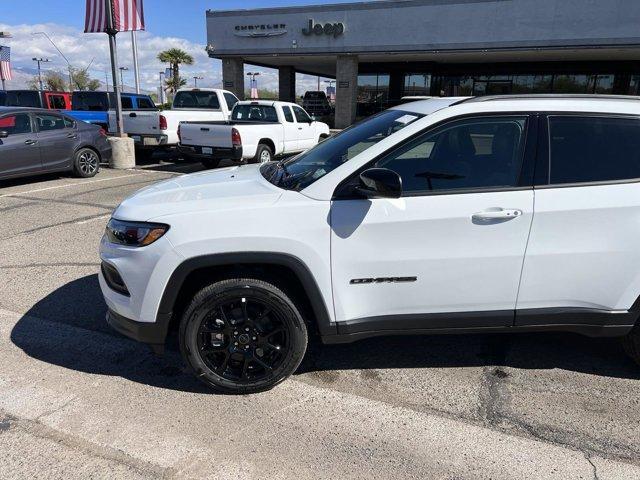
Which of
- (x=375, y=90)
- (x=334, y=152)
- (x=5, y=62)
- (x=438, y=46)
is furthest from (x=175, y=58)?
(x=334, y=152)

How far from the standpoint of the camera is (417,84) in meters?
31.3

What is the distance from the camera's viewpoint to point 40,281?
16.1 feet

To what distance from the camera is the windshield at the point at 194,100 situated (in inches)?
553

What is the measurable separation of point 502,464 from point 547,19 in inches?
937

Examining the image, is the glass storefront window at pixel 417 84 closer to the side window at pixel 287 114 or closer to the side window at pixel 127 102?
the side window at pixel 127 102

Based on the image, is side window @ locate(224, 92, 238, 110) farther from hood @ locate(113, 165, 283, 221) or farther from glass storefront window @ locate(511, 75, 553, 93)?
glass storefront window @ locate(511, 75, 553, 93)

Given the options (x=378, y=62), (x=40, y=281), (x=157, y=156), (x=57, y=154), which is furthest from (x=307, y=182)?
(x=378, y=62)

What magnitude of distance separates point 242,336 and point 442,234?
137 cm

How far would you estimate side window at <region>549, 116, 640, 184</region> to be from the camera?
3004mm

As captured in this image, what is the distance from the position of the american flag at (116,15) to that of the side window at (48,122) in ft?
11.7

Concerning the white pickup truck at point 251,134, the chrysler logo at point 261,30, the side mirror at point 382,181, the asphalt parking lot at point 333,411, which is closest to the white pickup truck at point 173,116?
the white pickup truck at point 251,134

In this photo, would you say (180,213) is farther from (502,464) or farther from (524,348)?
(524,348)

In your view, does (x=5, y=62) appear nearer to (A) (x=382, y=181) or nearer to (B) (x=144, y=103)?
(B) (x=144, y=103)

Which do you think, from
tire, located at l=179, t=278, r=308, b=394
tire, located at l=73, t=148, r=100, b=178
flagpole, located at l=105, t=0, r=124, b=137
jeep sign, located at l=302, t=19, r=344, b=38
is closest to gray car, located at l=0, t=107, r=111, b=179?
tire, located at l=73, t=148, r=100, b=178
